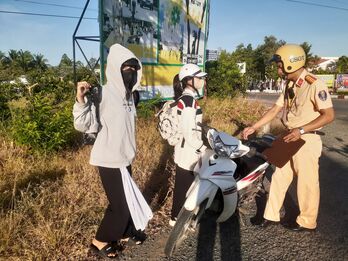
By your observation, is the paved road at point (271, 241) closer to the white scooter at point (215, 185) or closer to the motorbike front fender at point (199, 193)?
the white scooter at point (215, 185)

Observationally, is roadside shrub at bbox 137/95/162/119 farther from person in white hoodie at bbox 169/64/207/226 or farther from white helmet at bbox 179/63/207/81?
white helmet at bbox 179/63/207/81

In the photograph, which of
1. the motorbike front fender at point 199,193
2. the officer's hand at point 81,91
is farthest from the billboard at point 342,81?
the officer's hand at point 81,91

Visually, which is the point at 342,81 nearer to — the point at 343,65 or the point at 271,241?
the point at 343,65

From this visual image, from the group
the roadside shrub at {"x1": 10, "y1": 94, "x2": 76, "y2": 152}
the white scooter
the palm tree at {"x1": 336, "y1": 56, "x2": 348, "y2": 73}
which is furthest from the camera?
the palm tree at {"x1": 336, "y1": 56, "x2": 348, "y2": 73}

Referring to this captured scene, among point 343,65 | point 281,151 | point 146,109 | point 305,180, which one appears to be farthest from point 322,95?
point 343,65

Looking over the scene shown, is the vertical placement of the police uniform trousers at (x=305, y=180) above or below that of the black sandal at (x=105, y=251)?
above

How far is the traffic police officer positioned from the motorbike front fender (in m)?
0.93

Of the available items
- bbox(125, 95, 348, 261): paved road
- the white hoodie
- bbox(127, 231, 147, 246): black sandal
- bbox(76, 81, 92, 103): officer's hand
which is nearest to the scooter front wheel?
bbox(125, 95, 348, 261): paved road

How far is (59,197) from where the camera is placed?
3584 millimetres

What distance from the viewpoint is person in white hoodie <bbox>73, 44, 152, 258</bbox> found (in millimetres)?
2697

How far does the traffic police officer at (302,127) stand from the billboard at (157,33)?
12.5 feet

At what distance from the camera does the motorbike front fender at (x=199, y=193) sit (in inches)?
111

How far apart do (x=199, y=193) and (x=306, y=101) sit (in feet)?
4.93

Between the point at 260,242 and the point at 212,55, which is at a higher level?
the point at 212,55
